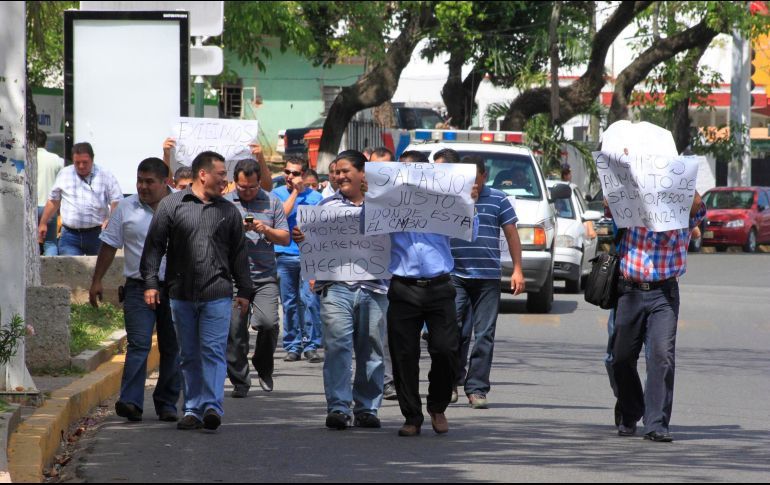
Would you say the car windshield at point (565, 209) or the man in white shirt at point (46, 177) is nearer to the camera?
the man in white shirt at point (46, 177)

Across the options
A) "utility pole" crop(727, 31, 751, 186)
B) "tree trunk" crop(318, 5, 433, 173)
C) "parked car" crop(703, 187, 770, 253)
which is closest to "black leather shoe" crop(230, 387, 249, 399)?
"tree trunk" crop(318, 5, 433, 173)

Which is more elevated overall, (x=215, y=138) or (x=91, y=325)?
(x=215, y=138)

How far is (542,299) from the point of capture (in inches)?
742

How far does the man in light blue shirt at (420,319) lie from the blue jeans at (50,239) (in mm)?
7960

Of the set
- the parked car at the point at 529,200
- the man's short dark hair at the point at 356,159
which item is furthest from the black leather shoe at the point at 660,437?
the parked car at the point at 529,200

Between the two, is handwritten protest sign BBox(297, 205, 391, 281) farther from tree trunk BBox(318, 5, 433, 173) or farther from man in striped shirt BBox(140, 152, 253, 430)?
tree trunk BBox(318, 5, 433, 173)

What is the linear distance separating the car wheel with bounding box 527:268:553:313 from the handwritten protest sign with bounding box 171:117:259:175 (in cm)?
669

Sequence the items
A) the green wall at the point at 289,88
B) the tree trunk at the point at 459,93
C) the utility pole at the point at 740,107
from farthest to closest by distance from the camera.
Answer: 1. the green wall at the point at 289,88
2. the tree trunk at the point at 459,93
3. the utility pole at the point at 740,107

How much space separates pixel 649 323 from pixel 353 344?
6.17ft

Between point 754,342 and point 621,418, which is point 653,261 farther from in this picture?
point 754,342

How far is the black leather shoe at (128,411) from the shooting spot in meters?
9.44

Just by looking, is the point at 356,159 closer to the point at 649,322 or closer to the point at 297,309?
the point at 649,322

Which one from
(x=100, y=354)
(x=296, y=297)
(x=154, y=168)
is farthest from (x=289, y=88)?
(x=154, y=168)

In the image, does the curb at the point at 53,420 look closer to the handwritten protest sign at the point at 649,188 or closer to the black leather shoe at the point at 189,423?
the black leather shoe at the point at 189,423
